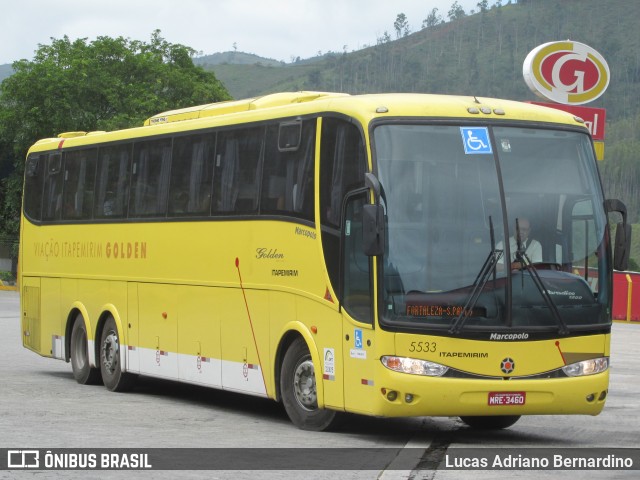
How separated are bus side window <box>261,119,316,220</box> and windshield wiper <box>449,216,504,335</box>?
1986mm

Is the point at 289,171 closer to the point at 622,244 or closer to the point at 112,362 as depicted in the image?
the point at 622,244

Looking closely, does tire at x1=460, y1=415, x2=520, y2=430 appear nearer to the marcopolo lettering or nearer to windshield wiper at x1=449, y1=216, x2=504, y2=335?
the marcopolo lettering

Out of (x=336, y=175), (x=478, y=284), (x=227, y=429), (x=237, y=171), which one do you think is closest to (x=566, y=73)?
(x=237, y=171)

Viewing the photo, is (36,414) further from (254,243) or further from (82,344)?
(82,344)

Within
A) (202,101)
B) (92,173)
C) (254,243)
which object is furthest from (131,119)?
(254,243)

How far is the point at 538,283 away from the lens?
12.5 metres

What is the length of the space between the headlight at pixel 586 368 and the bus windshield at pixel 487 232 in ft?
1.20

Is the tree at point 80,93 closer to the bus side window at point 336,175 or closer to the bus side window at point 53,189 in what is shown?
the bus side window at point 53,189

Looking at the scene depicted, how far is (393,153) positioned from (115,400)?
5.92 meters

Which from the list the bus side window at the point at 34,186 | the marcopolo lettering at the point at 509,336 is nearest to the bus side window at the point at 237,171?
the marcopolo lettering at the point at 509,336

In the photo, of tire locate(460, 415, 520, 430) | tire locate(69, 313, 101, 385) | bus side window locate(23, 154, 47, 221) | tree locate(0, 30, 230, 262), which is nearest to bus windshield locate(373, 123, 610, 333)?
tire locate(460, 415, 520, 430)

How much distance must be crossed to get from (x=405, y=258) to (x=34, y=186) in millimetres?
10404

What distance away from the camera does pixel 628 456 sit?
1169cm

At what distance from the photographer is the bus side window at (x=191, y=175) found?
15.9m
